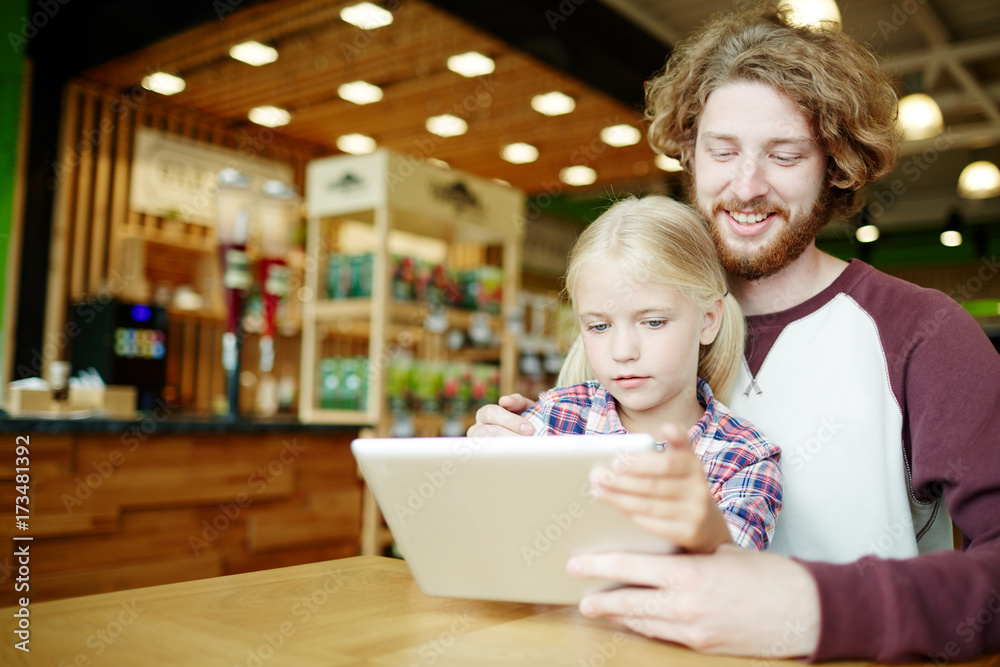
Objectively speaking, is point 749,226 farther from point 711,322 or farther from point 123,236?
point 123,236

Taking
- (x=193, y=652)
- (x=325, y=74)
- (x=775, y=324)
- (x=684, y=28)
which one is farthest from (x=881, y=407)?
(x=684, y=28)

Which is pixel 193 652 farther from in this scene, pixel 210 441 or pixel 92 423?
pixel 210 441

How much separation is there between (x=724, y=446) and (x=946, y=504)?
0.96ft

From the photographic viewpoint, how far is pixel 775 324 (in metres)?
1.39

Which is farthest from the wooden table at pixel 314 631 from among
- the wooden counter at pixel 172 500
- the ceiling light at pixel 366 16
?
the ceiling light at pixel 366 16

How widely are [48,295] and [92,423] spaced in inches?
173

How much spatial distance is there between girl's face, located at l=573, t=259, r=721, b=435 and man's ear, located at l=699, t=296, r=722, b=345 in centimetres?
4

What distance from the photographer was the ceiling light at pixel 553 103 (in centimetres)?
640

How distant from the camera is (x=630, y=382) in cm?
122

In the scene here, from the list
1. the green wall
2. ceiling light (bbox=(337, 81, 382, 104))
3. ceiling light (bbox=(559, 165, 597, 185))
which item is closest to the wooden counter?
ceiling light (bbox=(337, 81, 382, 104))

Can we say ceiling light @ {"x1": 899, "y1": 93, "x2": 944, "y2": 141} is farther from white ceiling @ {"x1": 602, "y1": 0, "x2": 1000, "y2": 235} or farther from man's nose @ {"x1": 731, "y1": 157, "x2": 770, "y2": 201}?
man's nose @ {"x1": 731, "y1": 157, "x2": 770, "y2": 201}

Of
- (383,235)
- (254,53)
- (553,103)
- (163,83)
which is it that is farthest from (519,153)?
(383,235)

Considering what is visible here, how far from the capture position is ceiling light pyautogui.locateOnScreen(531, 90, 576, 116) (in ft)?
21.0

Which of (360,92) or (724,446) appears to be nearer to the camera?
(724,446)
